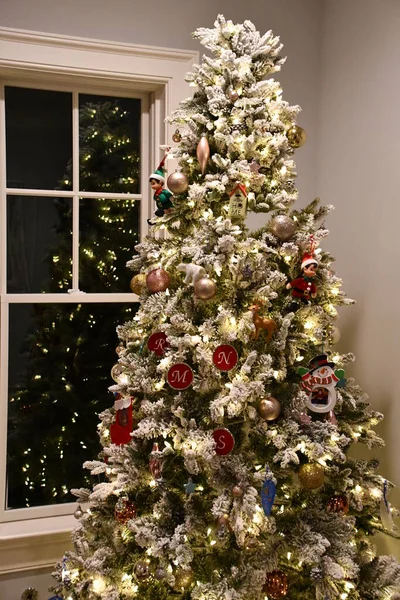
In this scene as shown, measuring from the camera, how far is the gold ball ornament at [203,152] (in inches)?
66.9

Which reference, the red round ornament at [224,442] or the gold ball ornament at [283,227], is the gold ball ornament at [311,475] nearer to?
the red round ornament at [224,442]

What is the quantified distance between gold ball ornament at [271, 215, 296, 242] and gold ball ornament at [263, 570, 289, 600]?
998 mm

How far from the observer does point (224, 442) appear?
1.58 metres

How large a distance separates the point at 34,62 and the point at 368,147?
1371 millimetres

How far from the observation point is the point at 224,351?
5.21ft

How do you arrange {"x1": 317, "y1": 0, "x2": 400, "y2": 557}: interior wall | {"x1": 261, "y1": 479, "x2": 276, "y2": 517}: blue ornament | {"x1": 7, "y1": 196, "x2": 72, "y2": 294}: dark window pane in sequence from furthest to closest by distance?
{"x1": 7, "y1": 196, "x2": 72, "y2": 294}: dark window pane, {"x1": 317, "y1": 0, "x2": 400, "y2": 557}: interior wall, {"x1": 261, "y1": 479, "x2": 276, "y2": 517}: blue ornament

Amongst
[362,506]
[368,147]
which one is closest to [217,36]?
[368,147]

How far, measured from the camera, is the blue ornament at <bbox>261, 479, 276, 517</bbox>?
1518 mm

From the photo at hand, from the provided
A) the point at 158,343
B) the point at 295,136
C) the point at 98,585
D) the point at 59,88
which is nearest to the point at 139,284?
the point at 158,343

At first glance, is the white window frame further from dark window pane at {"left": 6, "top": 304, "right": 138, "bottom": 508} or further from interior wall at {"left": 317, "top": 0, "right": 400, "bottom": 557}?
interior wall at {"left": 317, "top": 0, "right": 400, "bottom": 557}

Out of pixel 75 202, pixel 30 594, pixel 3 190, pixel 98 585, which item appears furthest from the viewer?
pixel 75 202

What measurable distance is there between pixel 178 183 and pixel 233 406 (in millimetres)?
718

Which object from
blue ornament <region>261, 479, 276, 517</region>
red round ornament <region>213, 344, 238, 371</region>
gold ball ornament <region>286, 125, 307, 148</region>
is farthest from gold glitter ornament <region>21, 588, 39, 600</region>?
gold ball ornament <region>286, 125, 307, 148</region>

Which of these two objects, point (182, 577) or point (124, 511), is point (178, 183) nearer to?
point (124, 511)
